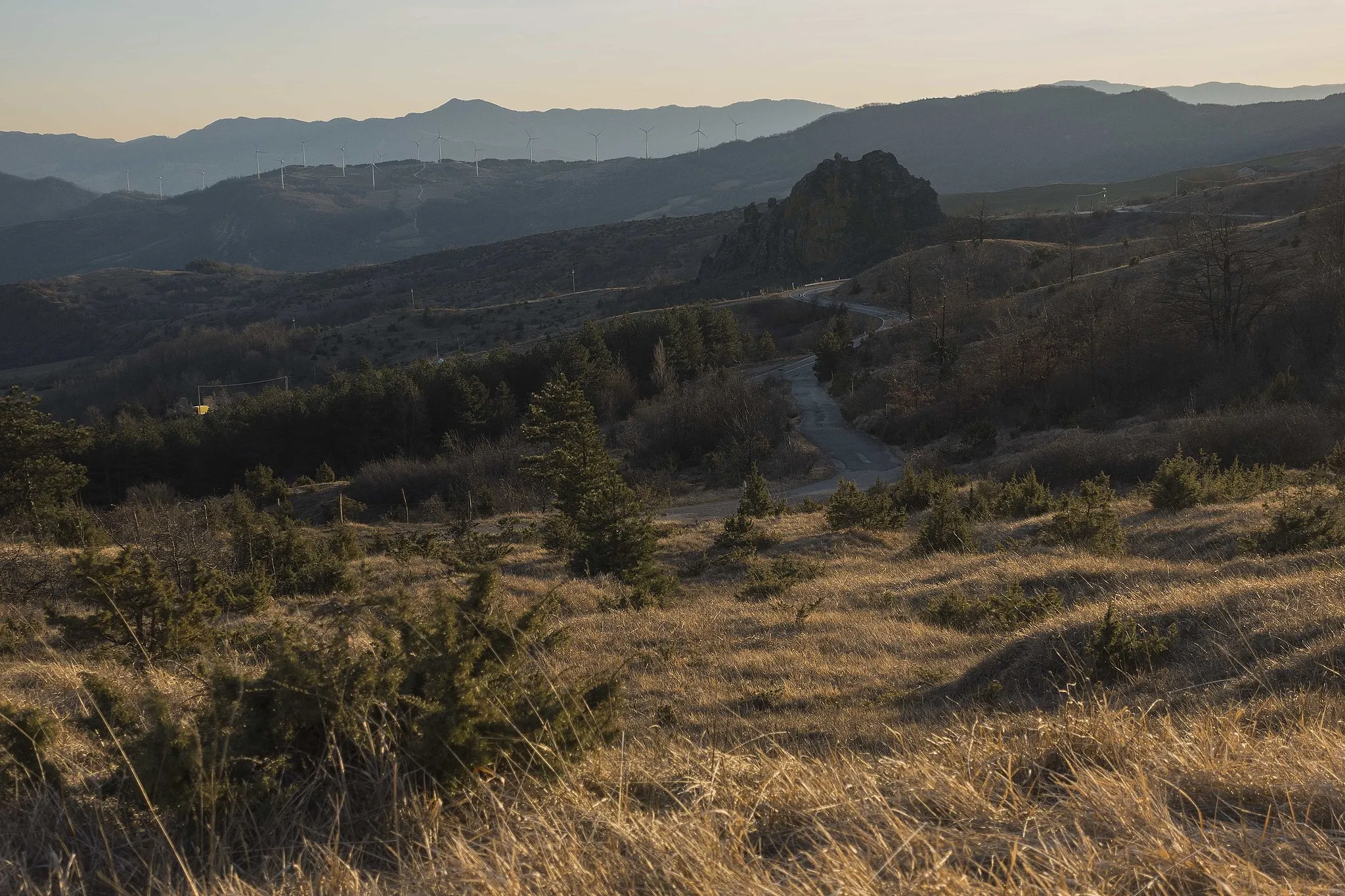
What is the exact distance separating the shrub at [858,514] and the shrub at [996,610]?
27.0 feet

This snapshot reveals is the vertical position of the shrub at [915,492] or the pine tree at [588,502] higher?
the pine tree at [588,502]

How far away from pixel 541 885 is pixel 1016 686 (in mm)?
5319

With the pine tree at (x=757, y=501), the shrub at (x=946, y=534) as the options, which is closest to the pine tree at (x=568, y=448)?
the pine tree at (x=757, y=501)

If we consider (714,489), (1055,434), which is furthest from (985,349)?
(714,489)

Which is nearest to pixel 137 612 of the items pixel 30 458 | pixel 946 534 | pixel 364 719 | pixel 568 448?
pixel 364 719

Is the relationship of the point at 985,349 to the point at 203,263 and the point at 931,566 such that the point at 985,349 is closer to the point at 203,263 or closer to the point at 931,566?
the point at 931,566

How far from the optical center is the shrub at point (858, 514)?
19578mm

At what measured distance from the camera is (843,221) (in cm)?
8744

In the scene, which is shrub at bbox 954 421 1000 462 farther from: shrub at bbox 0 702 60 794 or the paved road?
shrub at bbox 0 702 60 794

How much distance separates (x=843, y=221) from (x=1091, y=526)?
7692 cm

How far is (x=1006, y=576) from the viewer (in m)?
12.4

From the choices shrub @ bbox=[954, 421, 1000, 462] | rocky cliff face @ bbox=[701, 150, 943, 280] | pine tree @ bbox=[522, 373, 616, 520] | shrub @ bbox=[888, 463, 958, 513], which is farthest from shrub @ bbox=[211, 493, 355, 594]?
rocky cliff face @ bbox=[701, 150, 943, 280]

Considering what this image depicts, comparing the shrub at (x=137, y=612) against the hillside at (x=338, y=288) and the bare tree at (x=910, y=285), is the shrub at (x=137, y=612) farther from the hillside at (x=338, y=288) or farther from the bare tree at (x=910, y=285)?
the hillside at (x=338, y=288)

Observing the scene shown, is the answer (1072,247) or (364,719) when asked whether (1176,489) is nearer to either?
(364,719)
